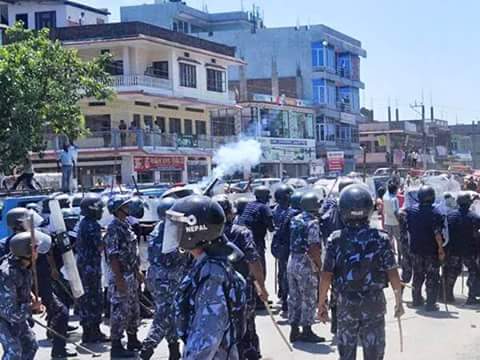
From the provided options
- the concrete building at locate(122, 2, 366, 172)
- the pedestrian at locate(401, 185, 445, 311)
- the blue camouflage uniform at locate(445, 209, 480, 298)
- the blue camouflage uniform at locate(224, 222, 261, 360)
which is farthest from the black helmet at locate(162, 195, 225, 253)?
the concrete building at locate(122, 2, 366, 172)

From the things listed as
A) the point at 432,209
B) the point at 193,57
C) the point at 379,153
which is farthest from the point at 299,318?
the point at 379,153

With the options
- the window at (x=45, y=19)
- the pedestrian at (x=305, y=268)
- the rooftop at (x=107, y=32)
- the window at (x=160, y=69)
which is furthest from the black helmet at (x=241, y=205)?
the window at (x=45, y=19)

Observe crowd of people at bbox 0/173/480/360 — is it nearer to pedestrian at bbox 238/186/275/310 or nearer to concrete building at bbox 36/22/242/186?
pedestrian at bbox 238/186/275/310

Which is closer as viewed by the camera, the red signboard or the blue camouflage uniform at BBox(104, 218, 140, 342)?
the blue camouflage uniform at BBox(104, 218, 140, 342)

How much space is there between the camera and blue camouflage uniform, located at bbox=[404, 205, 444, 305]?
11602 millimetres

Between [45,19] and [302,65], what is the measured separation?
2328cm

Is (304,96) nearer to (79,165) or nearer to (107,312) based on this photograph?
(79,165)

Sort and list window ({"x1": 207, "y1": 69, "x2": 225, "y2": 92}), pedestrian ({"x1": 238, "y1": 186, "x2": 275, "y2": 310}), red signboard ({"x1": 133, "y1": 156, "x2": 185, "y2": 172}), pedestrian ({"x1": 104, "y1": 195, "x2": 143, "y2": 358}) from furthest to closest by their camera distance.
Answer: window ({"x1": 207, "y1": 69, "x2": 225, "y2": 92}) → red signboard ({"x1": 133, "y1": 156, "x2": 185, "y2": 172}) → pedestrian ({"x1": 238, "y1": 186, "x2": 275, "y2": 310}) → pedestrian ({"x1": 104, "y1": 195, "x2": 143, "y2": 358})

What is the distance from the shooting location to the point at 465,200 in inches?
485

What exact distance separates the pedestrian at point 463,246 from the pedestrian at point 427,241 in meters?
0.46

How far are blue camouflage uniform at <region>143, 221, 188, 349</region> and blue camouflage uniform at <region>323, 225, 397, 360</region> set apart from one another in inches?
84.7

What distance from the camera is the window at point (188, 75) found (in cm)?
4509

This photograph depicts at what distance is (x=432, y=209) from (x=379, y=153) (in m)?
67.2

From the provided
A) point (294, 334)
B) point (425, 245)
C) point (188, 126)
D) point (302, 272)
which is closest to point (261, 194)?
→ point (302, 272)
